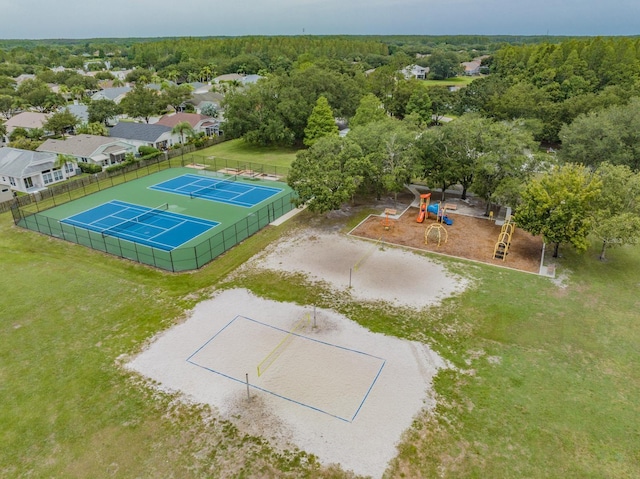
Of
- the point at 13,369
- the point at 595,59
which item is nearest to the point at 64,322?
the point at 13,369

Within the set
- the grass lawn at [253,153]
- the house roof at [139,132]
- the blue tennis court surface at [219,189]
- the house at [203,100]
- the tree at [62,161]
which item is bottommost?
the blue tennis court surface at [219,189]

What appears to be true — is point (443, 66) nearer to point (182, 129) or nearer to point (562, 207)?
point (182, 129)

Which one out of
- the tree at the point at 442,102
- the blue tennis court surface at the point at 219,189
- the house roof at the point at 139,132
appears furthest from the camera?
the tree at the point at 442,102

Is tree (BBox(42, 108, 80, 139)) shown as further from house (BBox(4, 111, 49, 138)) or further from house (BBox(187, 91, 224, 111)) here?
house (BBox(187, 91, 224, 111))

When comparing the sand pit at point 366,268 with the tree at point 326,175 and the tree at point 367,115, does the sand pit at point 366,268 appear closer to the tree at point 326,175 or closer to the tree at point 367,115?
the tree at point 326,175

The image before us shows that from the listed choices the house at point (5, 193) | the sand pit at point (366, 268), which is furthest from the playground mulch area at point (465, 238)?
the house at point (5, 193)

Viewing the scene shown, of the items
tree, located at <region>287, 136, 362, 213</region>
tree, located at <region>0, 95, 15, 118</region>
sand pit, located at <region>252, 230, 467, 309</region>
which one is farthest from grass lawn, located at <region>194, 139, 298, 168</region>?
tree, located at <region>0, 95, 15, 118</region>

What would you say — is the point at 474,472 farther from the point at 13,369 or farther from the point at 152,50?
the point at 152,50

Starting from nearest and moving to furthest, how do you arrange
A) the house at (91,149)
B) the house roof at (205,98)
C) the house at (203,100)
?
1. the house at (91,149)
2. the house at (203,100)
3. the house roof at (205,98)
